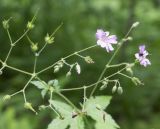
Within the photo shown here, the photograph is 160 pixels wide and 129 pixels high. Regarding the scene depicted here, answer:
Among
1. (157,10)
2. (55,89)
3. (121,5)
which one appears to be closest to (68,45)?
(121,5)

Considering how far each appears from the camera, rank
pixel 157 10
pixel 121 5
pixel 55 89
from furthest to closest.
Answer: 1. pixel 157 10
2. pixel 121 5
3. pixel 55 89

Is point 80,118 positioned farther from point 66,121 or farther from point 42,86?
point 42,86

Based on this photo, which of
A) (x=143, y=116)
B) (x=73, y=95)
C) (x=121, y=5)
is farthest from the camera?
(x=121, y=5)

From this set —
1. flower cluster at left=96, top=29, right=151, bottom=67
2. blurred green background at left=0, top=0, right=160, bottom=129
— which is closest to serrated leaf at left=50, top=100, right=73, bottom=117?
flower cluster at left=96, top=29, right=151, bottom=67

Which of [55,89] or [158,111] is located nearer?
[55,89]

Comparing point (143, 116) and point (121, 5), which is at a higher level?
point (121, 5)

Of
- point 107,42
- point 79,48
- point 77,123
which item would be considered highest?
point 79,48

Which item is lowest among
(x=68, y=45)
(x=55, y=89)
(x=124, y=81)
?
(x=55, y=89)

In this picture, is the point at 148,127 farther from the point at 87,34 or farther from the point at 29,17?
the point at 29,17

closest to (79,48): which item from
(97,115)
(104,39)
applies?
(97,115)
